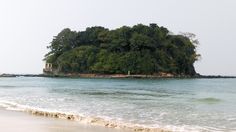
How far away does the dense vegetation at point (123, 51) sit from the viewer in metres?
124

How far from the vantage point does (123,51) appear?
128375 mm

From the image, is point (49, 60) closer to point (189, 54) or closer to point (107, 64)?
point (107, 64)

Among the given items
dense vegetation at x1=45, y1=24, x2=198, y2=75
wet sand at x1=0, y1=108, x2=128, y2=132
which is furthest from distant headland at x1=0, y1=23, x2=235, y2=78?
wet sand at x1=0, y1=108, x2=128, y2=132

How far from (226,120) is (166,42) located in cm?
11143

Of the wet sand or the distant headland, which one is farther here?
the distant headland

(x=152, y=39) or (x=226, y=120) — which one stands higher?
(x=152, y=39)

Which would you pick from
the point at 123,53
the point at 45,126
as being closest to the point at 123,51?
the point at 123,53

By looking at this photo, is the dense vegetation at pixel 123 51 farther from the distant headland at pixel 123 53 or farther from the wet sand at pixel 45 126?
the wet sand at pixel 45 126

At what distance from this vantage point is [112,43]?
5054 inches

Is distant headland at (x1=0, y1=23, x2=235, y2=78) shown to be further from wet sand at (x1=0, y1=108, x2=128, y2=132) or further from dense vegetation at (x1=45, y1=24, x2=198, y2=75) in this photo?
wet sand at (x1=0, y1=108, x2=128, y2=132)

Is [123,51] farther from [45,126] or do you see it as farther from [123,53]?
[45,126]

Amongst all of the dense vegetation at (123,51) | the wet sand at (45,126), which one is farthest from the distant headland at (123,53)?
the wet sand at (45,126)

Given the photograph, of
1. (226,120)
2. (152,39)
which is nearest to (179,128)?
(226,120)

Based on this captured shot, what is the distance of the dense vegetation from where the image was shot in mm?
124188
